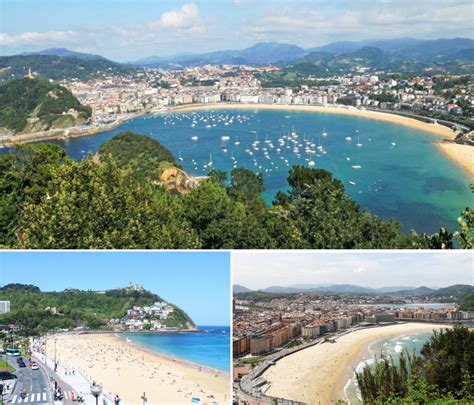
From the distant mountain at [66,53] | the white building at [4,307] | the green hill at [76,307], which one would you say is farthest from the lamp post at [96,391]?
the distant mountain at [66,53]

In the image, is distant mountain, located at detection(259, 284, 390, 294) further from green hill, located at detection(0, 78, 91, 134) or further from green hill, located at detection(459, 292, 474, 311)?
green hill, located at detection(0, 78, 91, 134)

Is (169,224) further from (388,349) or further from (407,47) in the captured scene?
(407,47)

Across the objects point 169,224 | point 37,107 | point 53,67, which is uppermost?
point 53,67

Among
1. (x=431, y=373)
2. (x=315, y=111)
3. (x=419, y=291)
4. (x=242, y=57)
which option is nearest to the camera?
(x=431, y=373)

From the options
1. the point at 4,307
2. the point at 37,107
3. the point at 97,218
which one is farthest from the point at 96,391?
the point at 37,107

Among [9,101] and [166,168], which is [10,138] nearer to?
[9,101]

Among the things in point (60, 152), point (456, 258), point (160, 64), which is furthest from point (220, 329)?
point (160, 64)

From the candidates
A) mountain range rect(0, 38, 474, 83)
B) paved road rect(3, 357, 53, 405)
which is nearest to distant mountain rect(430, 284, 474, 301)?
paved road rect(3, 357, 53, 405)
